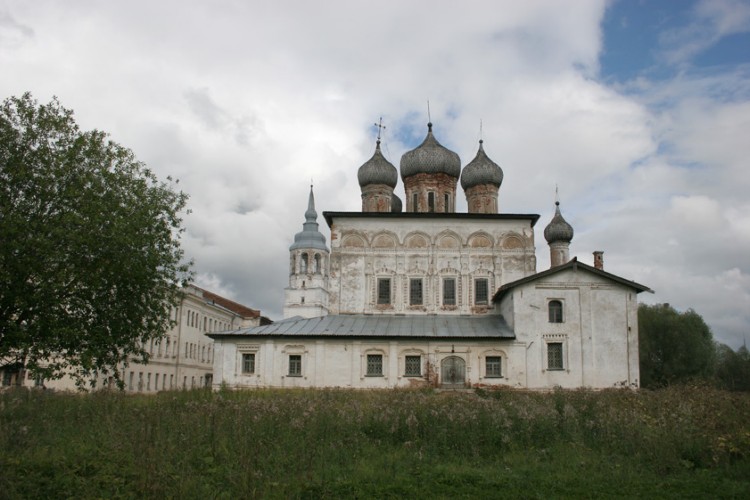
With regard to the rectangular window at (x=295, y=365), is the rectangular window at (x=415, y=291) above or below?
above

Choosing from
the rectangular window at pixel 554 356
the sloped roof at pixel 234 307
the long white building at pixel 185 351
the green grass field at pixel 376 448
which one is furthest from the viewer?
the sloped roof at pixel 234 307

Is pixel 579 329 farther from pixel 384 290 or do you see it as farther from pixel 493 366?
pixel 384 290

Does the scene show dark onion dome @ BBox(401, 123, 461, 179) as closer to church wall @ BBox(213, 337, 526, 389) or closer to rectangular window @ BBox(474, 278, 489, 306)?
rectangular window @ BBox(474, 278, 489, 306)

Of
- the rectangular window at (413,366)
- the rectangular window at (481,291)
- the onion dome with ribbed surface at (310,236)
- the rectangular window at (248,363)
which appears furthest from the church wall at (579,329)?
the onion dome with ribbed surface at (310,236)

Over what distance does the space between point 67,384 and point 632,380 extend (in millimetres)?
26041

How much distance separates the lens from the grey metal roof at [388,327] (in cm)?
2650

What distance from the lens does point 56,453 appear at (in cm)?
954

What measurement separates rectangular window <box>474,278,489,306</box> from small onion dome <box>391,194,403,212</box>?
24.0ft

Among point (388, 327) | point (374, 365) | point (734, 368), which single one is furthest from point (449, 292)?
point (734, 368)

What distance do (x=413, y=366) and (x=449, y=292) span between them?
4.59m

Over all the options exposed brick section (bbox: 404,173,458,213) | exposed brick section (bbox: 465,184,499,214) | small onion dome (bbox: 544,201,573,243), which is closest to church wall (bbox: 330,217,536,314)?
exposed brick section (bbox: 404,173,458,213)

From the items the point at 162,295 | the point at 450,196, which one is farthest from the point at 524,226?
the point at 162,295

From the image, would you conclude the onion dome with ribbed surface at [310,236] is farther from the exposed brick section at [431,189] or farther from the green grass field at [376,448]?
the green grass field at [376,448]

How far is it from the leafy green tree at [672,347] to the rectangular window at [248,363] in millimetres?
28235
